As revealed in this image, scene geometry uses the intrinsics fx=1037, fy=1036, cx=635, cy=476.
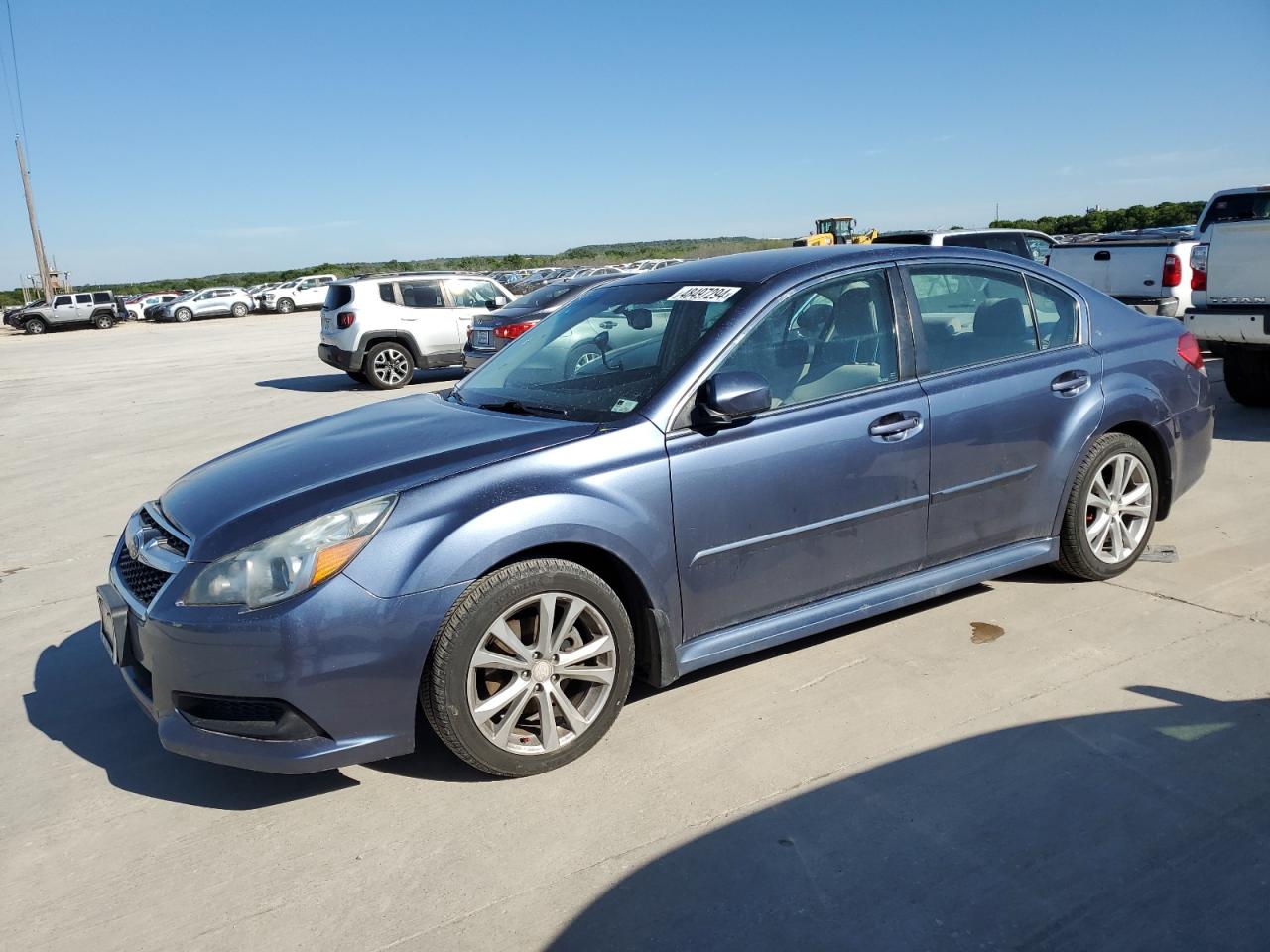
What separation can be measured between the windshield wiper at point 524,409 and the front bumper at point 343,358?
39.0 ft

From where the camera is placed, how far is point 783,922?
8.71ft

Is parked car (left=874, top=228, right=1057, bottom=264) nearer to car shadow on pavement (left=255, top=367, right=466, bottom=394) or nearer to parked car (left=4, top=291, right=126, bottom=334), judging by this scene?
car shadow on pavement (left=255, top=367, right=466, bottom=394)

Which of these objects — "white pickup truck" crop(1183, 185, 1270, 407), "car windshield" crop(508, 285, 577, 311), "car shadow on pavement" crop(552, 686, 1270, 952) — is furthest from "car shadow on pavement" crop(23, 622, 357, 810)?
"car windshield" crop(508, 285, 577, 311)

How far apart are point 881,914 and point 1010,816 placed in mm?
630

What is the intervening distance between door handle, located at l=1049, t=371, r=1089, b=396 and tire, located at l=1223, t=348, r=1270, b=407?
17.5 feet

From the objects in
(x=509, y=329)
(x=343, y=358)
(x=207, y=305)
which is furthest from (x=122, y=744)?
(x=207, y=305)

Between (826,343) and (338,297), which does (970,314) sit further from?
(338,297)

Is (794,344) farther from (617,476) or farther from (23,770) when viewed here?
(23,770)

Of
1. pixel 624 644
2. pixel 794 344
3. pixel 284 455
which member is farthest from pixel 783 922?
pixel 284 455

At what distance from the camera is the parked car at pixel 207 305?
48.6 meters

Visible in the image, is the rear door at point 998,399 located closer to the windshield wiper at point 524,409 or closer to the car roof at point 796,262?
the car roof at point 796,262

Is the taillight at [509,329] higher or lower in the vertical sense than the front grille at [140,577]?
higher

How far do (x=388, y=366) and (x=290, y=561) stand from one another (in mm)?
13214

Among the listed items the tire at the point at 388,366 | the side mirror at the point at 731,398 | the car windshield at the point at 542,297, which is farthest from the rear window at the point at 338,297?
the side mirror at the point at 731,398
